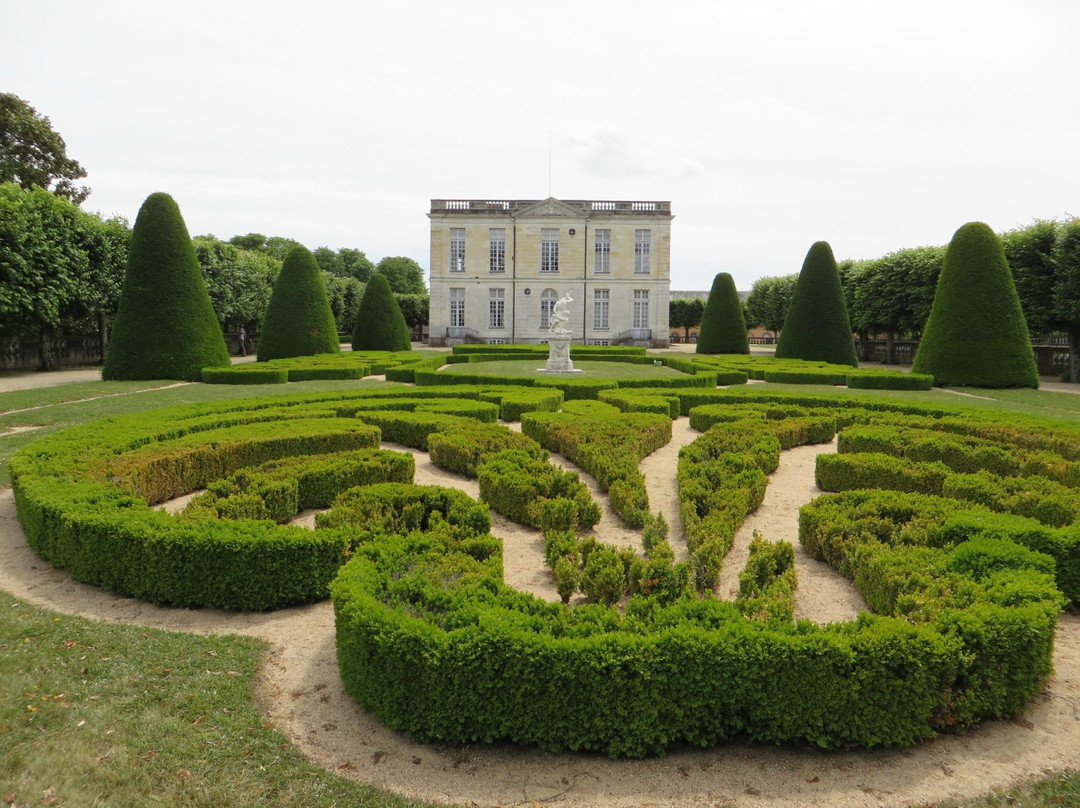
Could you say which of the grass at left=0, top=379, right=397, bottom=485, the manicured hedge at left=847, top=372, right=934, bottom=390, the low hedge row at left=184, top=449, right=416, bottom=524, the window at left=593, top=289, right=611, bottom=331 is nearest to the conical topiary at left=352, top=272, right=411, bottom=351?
the grass at left=0, top=379, right=397, bottom=485

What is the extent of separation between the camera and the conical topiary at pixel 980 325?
20.7 metres

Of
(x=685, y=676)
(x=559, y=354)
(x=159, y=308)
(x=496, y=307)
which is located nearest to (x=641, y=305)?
(x=496, y=307)

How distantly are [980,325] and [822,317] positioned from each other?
7.22m

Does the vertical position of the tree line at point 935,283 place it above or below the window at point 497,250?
below

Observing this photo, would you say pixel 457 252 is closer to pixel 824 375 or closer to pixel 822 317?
pixel 822 317

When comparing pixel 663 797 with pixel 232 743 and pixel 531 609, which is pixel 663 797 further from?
→ pixel 232 743

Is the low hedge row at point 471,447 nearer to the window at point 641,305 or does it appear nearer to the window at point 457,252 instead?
the window at point 641,305

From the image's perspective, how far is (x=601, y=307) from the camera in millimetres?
48500

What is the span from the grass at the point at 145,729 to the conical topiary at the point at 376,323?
28347mm

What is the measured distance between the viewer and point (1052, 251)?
26.5 metres

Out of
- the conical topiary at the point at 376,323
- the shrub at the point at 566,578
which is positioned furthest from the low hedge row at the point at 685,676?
the conical topiary at the point at 376,323

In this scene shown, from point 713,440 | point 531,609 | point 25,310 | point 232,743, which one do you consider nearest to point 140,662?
point 232,743

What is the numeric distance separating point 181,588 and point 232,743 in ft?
7.18

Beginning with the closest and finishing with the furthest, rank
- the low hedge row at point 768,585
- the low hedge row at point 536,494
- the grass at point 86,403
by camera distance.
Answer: the low hedge row at point 768,585 < the low hedge row at point 536,494 < the grass at point 86,403
